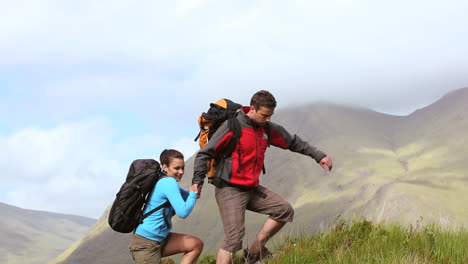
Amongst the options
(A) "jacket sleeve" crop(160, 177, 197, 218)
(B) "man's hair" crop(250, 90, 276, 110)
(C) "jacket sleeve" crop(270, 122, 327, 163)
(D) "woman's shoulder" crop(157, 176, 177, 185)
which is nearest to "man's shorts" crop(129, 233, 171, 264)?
(A) "jacket sleeve" crop(160, 177, 197, 218)

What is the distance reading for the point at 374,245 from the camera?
25.5 feet

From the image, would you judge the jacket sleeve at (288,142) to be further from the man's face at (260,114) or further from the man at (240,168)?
the man's face at (260,114)

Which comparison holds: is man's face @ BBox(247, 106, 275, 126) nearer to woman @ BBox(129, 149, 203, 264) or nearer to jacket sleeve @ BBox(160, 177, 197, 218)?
woman @ BBox(129, 149, 203, 264)

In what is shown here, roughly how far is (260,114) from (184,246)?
2073 mm

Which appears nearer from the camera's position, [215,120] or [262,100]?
[262,100]

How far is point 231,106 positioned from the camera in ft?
26.3

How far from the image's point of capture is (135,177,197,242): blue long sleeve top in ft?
22.1

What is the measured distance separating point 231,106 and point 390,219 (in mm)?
3831

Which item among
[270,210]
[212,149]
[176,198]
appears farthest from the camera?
[270,210]

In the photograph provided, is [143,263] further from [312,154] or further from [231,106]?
[312,154]

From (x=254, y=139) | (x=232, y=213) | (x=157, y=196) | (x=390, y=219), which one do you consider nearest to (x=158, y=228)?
(x=157, y=196)

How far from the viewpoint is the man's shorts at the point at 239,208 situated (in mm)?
7591

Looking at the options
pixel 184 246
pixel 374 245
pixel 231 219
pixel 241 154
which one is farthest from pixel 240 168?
pixel 374 245

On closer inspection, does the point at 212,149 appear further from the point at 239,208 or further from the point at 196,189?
the point at 239,208
